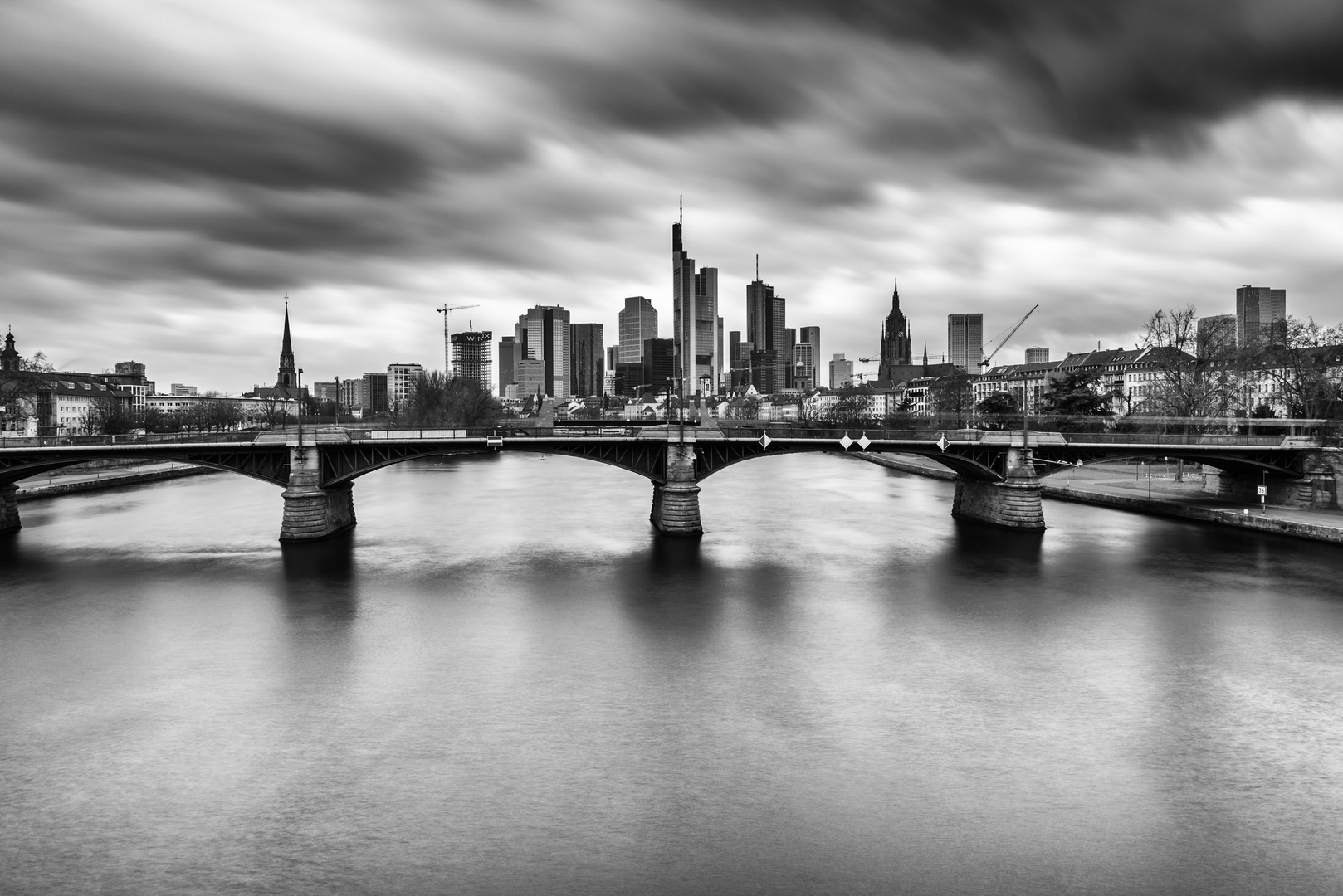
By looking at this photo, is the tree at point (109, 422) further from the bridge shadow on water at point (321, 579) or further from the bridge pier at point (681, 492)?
the bridge pier at point (681, 492)

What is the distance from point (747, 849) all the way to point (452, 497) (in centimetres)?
6930

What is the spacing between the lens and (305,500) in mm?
51812

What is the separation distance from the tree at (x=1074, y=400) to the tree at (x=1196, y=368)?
5693mm

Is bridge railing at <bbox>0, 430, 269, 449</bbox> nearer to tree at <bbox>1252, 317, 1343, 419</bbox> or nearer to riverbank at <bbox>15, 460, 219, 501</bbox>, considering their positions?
riverbank at <bbox>15, 460, 219, 501</bbox>

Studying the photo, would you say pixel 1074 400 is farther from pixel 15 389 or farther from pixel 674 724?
pixel 15 389

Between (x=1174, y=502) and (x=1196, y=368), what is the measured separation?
100ft

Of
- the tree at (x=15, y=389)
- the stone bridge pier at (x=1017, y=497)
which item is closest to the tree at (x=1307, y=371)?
the stone bridge pier at (x=1017, y=497)

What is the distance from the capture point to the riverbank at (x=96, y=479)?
3105 inches

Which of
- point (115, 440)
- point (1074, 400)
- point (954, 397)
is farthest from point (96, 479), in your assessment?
point (954, 397)

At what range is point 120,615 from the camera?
33.8 m

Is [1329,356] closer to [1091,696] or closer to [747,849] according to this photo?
[1091,696]

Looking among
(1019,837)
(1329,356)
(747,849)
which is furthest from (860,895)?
(1329,356)

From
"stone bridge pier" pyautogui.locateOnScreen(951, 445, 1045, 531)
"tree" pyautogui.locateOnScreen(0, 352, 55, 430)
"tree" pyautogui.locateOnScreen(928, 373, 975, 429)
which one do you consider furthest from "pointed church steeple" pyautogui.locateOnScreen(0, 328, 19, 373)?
"tree" pyautogui.locateOnScreen(928, 373, 975, 429)

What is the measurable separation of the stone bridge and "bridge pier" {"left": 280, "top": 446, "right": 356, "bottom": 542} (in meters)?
0.07
